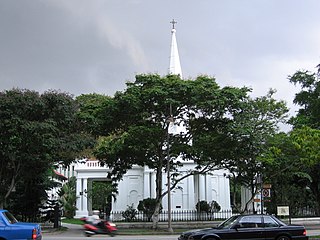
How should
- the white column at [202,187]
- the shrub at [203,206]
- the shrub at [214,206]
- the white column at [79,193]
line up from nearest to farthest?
the shrub at [203,206] < the shrub at [214,206] < the white column at [202,187] < the white column at [79,193]

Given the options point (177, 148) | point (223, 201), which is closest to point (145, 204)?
point (223, 201)

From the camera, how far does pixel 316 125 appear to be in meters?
42.1

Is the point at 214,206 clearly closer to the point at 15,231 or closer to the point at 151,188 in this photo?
the point at 151,188

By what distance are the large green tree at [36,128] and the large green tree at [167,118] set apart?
9.28 feet

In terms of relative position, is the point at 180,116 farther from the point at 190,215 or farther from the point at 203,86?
the point at 190,215

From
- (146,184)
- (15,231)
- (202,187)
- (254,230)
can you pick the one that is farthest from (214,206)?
(15,231)

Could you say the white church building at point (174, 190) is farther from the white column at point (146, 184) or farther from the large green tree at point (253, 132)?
the large green tree at point (253, 132)

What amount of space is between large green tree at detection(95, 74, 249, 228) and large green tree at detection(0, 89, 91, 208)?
283 cm

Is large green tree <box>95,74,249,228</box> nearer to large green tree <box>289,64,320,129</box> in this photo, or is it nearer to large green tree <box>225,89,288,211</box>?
large green tree <box>225,89,288,211</box>

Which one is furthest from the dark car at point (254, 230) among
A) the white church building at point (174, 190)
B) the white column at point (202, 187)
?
the white column at point (202, 187)

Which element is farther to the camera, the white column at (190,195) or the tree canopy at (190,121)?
the white column at (190,195)

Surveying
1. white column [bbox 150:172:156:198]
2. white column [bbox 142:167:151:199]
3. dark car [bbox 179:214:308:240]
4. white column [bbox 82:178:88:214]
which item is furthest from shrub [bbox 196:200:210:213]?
dark car [bbox 179:214:308:240]

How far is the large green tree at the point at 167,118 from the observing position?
2845 cm

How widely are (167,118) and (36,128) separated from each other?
28.1 ft
